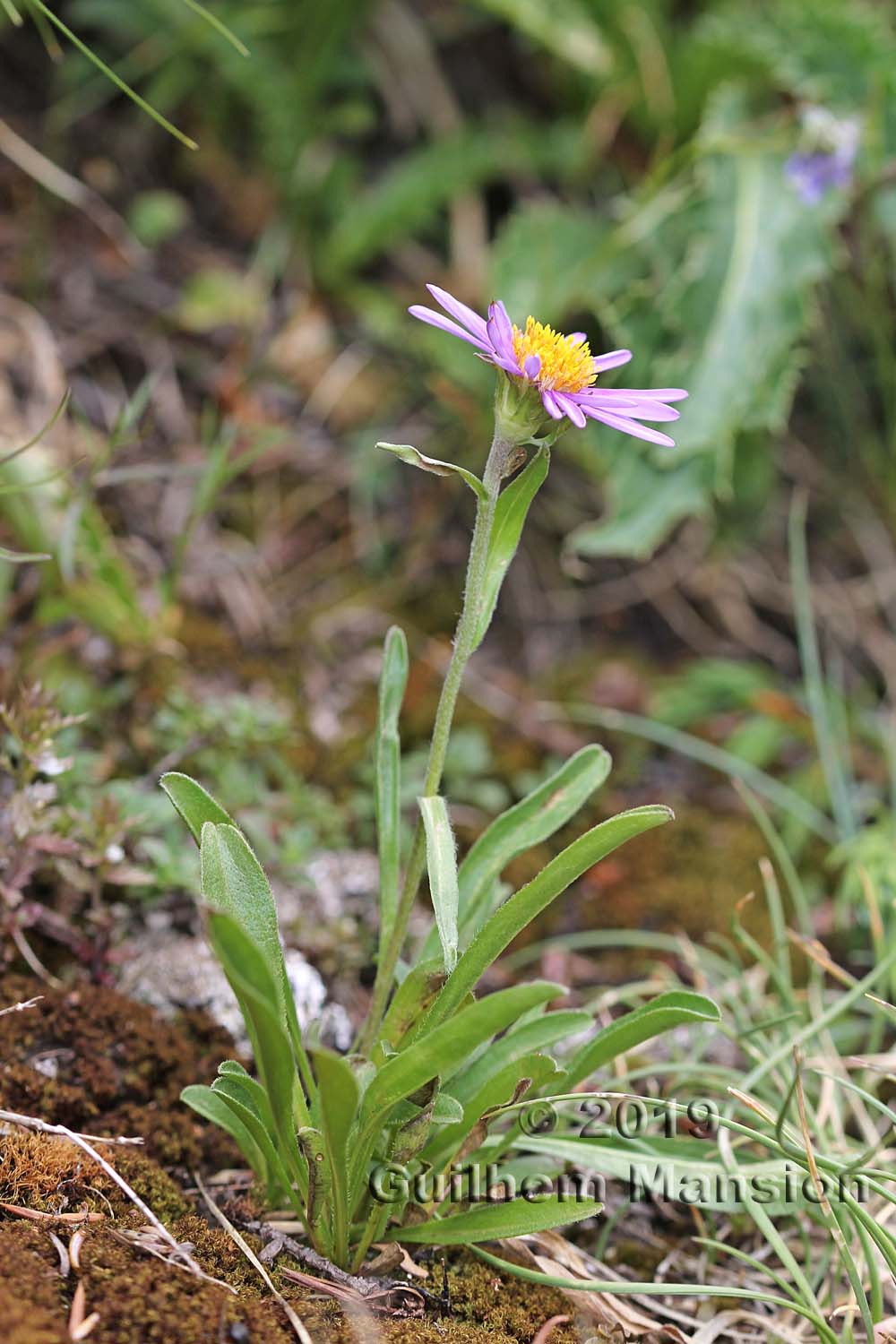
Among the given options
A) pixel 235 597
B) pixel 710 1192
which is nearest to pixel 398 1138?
pixel 710 1192

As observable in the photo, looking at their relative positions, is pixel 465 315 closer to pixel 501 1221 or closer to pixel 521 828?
pixel 521 828

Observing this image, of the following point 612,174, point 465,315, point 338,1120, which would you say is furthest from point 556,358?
point 612,174

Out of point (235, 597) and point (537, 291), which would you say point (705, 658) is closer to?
point (537, 291)

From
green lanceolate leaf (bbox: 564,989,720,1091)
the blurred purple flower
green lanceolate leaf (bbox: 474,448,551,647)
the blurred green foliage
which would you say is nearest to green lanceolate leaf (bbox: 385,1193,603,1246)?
green lanceolate leaf (bbox: 564,989,720,1091)

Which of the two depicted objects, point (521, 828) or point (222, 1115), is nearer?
point (222, 1115)

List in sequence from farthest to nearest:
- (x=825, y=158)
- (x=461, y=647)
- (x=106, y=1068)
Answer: (x=825, y=158)
(x=106, y=1068)
(x=461, y=647)

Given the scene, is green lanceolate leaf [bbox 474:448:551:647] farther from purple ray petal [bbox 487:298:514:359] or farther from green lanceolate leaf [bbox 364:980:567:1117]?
green lanceolate leaf [bbox 364:980:567:1117]
